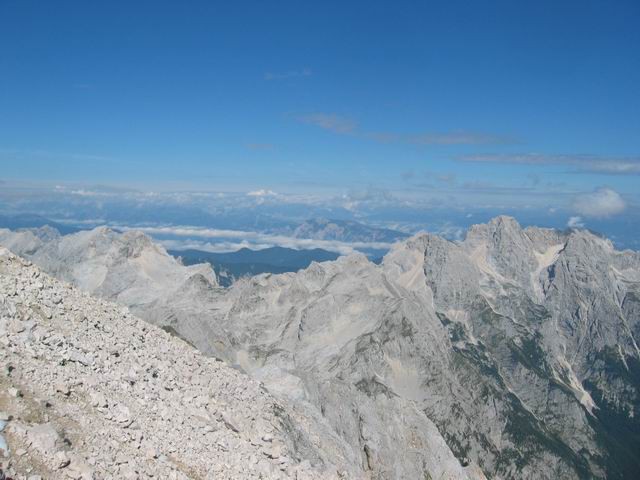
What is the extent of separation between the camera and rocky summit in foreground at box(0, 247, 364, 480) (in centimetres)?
2616

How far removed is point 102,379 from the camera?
32.5 metres

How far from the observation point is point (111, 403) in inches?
1216

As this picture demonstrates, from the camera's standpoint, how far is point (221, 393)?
41.2m

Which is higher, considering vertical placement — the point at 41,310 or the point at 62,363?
the point at 41,310

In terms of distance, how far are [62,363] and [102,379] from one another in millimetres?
2482

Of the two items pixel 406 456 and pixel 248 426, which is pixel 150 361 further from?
pixel 406 456

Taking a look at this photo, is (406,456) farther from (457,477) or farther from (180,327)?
(180,327)

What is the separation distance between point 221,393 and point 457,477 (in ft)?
281

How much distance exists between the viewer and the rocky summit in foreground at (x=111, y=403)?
26.2 metres

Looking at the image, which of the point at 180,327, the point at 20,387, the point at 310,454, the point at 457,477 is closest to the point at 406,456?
the point at 457,477

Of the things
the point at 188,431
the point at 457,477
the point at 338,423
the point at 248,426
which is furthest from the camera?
the point at 457,477

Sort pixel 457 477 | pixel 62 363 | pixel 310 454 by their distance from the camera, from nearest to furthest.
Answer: pixel 62 363
pixel 310 454
pixel 457 477

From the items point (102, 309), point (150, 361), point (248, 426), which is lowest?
point (248, 426)

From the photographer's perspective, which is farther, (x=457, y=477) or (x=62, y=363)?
(x=457, y=477)
